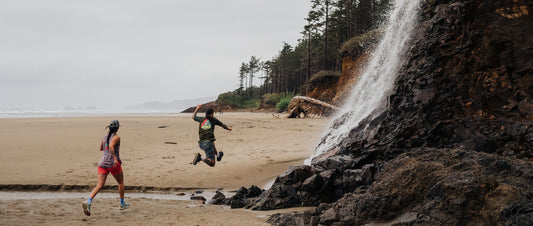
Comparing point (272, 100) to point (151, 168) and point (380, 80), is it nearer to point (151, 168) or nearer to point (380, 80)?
point (151, 168)

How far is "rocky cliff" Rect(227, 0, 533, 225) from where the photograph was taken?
3887 mm

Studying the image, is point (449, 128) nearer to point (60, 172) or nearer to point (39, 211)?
point (39, 211)

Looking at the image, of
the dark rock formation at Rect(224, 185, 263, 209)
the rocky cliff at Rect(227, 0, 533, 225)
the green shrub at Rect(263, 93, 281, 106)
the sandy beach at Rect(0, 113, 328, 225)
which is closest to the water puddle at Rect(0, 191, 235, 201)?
the sandy beach at Rect(0, 113, 328, 225)

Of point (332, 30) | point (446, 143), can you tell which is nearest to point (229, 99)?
point (332, 30)

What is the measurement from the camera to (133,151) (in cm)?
1414

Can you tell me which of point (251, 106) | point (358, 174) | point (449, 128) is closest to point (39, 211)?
point (358, 174)

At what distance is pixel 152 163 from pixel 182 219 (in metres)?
6.75

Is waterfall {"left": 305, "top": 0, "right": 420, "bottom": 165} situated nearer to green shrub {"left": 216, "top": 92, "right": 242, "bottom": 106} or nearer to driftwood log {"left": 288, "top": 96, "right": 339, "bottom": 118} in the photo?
driftwood log {"left": 288, "top": 96, "right": 339, "bottom": 118}

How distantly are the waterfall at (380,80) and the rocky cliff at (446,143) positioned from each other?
0.93 m

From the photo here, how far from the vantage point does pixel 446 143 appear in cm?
643

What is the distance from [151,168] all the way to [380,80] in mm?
8370

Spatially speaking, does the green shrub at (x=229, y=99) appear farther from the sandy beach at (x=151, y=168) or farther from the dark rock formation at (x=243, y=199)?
the dark rock formation at (x=243, y=199)

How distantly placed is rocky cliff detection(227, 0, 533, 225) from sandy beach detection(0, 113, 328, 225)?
187 centimetres

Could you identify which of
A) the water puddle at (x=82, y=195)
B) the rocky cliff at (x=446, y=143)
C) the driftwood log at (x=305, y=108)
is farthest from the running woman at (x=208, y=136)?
the driftwood log at (x=305, y=108)
